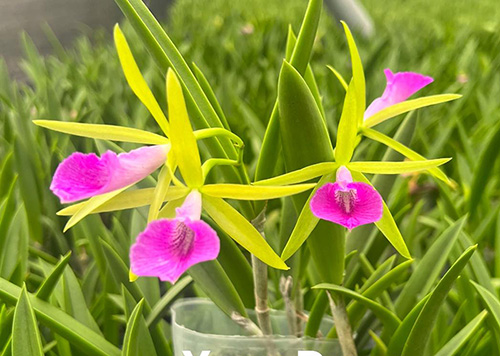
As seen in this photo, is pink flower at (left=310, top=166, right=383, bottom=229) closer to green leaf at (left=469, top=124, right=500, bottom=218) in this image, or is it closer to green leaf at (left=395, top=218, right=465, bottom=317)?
green leaf at (left=395, top=218, right=465, bottom=317)

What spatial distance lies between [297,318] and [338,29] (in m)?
2.32

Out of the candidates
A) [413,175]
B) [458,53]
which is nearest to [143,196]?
[413,175]

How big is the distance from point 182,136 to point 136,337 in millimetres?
171

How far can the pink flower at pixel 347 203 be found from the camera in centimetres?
35

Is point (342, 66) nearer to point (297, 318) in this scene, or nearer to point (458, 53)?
point (458, 53)

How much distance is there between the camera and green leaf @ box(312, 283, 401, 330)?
17.7 inches

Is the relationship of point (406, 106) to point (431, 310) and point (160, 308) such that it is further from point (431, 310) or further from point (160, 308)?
point (160, 308)

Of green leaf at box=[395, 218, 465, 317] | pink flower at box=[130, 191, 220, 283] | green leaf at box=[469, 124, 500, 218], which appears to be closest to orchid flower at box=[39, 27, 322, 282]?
pink flower at box=[130, 191, 220, 283]

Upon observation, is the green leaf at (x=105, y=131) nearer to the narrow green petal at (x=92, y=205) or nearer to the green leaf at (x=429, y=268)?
the narrow green petal at (x=92, y=205)

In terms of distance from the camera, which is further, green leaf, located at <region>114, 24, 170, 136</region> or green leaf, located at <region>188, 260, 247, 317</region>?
green leaf, located at <region>188, 260, 247, 317</region>

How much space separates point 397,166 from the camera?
0.38m

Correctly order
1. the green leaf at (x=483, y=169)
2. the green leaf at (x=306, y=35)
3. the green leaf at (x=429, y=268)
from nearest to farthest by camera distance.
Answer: the green leaf at (x=306, y=35)
the green leaf at (x=429, y=268)
the green leaf at (x=483, y=169)

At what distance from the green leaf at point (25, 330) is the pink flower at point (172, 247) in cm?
13

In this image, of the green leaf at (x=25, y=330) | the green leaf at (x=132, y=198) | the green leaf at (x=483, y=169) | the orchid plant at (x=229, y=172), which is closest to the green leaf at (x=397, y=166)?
the orchid plant at (x=229, y=172)
